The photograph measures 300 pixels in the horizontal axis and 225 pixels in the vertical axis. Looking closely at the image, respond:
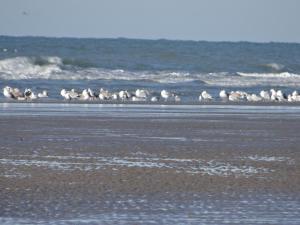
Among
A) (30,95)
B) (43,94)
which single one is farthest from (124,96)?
(30,95)

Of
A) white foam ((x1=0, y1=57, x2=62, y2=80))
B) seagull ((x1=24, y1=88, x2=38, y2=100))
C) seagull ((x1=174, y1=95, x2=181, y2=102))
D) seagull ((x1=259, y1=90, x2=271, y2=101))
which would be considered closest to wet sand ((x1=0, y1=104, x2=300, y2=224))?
seagull ((x1=24, y1=88, x2=38, y2=100))

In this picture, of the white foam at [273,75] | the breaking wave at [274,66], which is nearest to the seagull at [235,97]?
the white foam at [273,75]

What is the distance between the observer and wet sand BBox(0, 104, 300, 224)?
8.51m

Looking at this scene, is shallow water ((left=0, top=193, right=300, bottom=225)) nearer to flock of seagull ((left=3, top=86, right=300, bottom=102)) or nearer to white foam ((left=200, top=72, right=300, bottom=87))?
flock of seagull ((left=3, top=86, right=300, bottom=102))

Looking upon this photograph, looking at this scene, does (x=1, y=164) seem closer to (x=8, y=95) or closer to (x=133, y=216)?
(x=133, y=216)

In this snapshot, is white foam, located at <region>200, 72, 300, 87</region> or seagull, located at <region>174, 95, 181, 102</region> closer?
seagull, located at <region>174, 95, 181, 102</region>

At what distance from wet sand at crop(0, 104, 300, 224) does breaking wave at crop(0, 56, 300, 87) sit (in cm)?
1800

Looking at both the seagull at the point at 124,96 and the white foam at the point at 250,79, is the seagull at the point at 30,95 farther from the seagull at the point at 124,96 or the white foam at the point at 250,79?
the white foam at the point at 250,79

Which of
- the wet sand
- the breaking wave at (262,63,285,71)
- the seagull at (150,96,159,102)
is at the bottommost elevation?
the wet sand

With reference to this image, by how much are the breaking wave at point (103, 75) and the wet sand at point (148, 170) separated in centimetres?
1800

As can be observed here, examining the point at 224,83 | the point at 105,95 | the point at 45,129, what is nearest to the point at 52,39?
the point at 224,83

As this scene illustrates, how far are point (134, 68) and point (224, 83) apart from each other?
716 centimetres

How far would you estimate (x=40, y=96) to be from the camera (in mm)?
27891

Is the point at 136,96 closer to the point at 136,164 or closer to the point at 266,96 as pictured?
the point at 266,96
